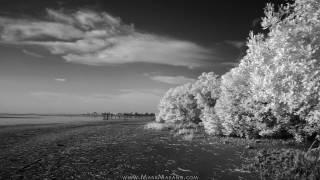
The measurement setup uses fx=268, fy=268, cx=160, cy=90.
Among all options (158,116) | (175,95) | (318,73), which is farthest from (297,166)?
(158,116)

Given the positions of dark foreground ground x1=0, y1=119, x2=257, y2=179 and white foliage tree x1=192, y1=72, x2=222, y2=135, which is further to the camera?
white foliage tree x1=192, y1=72, x2=222, y2=135

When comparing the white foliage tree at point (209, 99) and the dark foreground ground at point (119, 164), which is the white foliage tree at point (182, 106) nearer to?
the white foliage tree at point (209, 99)

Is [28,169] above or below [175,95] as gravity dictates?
below

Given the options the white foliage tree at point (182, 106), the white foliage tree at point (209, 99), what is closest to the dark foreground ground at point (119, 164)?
the white foliage tree at point (209, 99)

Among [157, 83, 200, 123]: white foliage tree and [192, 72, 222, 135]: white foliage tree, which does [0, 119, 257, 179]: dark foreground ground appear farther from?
[157, 83, 200, 123]: white foliage tree

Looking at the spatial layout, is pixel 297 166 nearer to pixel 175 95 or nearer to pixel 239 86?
pixel 239 86

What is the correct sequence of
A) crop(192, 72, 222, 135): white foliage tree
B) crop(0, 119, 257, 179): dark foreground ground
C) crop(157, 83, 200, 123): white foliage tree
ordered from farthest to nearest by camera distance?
1. crop(157, 83, 200, 123): white foliage tree
2. crop(192, 72, 222, 135): white foliage tree
3. crop(0, 119, 257, 179): dark foreground ground

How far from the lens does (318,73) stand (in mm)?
16734

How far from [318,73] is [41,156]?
25569 millimetres

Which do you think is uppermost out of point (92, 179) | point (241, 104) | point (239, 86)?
point (239, 86)

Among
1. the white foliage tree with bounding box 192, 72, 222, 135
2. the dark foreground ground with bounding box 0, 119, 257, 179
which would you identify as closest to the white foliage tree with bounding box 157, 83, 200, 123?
the white foliage tree with bounding box 192, 72, 222, 135

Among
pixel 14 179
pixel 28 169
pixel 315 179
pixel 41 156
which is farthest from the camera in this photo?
pixel 41 156

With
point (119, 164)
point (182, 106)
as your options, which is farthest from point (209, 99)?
point (119, 164)

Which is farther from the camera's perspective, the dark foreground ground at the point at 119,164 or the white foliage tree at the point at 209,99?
the white foliage tree at the point at 209,99
